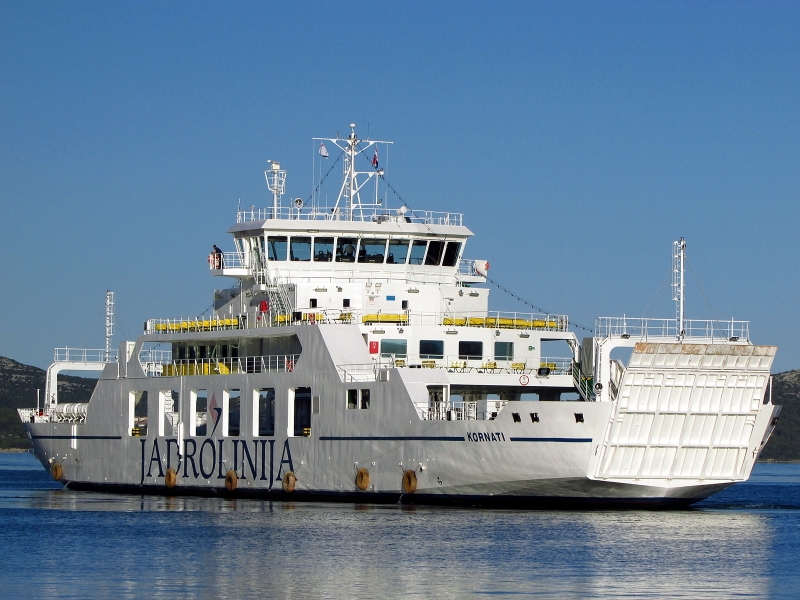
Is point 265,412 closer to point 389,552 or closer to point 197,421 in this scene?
point 197,421

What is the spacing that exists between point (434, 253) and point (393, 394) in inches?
297

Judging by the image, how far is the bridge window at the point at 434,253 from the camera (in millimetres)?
44125

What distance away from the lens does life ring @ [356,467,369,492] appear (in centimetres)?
3884

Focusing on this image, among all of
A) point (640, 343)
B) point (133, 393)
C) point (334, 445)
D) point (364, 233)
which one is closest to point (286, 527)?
point (334, 445)

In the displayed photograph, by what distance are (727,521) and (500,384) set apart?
6.61 m

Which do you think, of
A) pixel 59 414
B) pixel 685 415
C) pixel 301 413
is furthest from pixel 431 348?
pixel 59 414

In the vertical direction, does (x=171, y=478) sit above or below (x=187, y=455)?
below

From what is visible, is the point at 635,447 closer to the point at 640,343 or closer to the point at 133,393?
the point at 640,343

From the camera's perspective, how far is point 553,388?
1572 inches

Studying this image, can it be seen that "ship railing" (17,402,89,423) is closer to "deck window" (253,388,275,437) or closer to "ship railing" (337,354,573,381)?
"deck window" (253,388,275,437)

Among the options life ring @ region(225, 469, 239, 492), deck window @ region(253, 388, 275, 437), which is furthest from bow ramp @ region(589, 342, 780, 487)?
life ring @ region(225, 469, 239, 492)

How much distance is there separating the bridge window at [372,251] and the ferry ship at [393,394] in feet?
0.13

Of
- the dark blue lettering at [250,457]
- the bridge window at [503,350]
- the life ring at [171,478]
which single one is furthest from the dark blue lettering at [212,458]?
the bridge window at [503,350]

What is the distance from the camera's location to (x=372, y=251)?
43.4 meters
